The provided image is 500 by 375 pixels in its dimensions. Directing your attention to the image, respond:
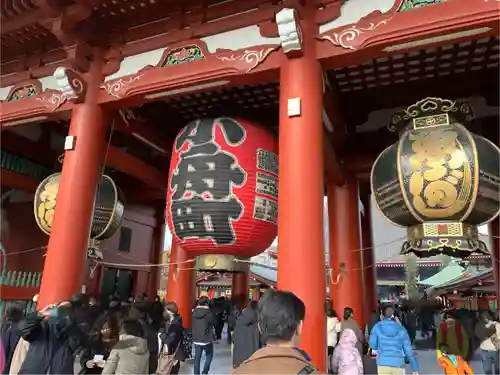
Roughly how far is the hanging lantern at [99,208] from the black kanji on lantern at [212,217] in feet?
7.56

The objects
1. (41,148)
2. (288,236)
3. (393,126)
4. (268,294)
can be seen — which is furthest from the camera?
(41,148)

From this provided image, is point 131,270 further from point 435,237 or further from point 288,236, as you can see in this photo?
point 435,237

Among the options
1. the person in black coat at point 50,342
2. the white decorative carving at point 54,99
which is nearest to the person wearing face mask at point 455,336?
the person in black coat at point 50,342

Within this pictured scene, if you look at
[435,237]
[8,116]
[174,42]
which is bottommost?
[435,237]

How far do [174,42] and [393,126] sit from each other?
2.94 metres

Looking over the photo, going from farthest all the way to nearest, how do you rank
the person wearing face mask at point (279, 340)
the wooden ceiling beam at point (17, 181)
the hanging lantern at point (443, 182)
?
the wooden ceiling beam at point (17, 181) < the hanging lantern at point (443, 182) < the person wearing face mask at point (279, 340)

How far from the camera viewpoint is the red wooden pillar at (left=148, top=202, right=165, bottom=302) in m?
11.7

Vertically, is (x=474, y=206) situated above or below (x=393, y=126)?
below

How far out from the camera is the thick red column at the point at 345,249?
23.5ft

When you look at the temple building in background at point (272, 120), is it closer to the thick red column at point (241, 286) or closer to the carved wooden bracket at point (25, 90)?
the carved wooden bracket at point (25, 90)

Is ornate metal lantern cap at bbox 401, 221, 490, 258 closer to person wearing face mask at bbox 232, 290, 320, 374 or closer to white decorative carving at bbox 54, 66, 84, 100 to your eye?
person wearing face mask at bbox 232, 290, 320, 374

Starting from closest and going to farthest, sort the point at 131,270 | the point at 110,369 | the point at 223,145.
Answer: the point at 110,369 < the point at 223,145 < the point at 131,270

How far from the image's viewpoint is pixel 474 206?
137 inches

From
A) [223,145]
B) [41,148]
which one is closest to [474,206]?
[223,145]
